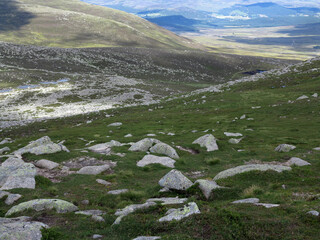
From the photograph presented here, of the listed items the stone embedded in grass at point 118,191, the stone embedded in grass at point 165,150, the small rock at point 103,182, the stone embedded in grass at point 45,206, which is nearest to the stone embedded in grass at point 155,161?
the stone embedded in grass at point 165,150

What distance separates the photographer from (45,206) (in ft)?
49.6

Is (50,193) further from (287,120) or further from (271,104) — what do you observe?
(271,104)

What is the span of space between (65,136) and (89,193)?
2786cm

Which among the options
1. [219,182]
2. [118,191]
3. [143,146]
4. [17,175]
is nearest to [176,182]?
[219,182]

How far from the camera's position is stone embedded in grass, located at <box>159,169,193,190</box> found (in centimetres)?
1672

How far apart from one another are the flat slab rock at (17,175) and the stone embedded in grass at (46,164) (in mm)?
1760

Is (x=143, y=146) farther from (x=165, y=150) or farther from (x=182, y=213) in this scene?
(x=182, y=213)

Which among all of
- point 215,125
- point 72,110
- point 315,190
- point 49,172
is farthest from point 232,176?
point 72,110

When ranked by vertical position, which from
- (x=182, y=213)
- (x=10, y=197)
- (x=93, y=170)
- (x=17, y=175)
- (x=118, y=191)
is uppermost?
(x=182, y=213)

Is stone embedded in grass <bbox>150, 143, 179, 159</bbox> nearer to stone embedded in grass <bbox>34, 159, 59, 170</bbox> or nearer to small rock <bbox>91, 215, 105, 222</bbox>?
stone embedded in grass <bbox>34, 159, 59, 170</bbox>

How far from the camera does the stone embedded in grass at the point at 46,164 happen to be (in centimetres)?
2480

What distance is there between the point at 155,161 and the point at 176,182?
8992 millimetres

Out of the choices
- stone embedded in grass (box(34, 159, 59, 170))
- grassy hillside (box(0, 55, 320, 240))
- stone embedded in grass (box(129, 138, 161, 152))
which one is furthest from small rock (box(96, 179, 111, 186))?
stone embedded in grass (box(129, 138, 161, 152))

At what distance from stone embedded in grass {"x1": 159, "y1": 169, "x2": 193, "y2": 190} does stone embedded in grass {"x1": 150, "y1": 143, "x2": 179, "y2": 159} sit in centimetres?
966
